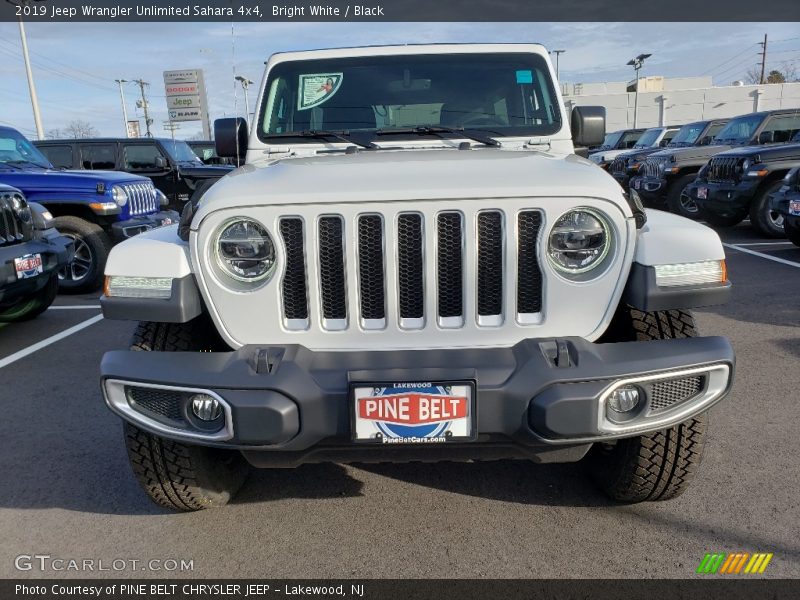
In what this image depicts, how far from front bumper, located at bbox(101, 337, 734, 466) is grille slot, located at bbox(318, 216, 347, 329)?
0.16 m

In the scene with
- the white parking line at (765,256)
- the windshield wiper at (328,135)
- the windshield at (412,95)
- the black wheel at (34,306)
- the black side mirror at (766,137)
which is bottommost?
the white parking line at (765,256)

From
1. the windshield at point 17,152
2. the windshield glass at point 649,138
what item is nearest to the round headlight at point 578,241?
the windshield at point 17,152

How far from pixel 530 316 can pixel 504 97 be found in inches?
67.2

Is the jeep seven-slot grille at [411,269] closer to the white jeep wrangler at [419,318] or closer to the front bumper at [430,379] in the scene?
the white jeep wrangler at [419,318]

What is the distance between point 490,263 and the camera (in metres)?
2.14

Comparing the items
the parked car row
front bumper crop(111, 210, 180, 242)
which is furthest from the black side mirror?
front bumper crop(111, 210, 180, 242)

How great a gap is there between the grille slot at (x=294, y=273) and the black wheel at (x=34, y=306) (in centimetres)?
422

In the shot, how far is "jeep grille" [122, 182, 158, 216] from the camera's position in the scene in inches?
295

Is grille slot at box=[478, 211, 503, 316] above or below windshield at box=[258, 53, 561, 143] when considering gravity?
below

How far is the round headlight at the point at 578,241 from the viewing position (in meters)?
2.15

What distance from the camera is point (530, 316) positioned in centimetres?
220

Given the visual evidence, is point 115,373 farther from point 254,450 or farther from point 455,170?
point 455,170

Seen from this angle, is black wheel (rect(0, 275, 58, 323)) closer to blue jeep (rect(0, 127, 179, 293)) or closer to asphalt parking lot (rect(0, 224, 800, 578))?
blue jeep (rect(0, 127, 179, 293))

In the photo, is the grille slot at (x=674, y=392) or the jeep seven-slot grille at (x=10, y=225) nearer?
the grille slot at (x=674, y=392)
